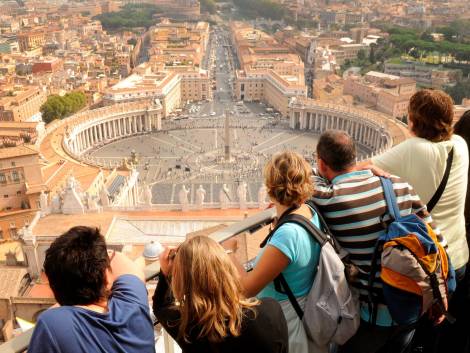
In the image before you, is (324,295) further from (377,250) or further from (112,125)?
(112,125)

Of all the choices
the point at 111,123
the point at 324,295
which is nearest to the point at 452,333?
the point at 324,295

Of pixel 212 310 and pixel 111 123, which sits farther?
pixel 111 123

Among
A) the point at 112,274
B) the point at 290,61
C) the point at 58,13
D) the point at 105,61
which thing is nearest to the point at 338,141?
the point at 112,274

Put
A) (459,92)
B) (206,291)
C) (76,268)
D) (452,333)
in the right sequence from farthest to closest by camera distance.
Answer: (459,92)
(452,333)
(206,291)
(76,268)

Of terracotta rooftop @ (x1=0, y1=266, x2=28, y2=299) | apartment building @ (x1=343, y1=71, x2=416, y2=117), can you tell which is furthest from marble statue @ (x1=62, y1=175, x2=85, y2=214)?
apartment building @ (x1=343, y1=71, x2=416, y2=117)

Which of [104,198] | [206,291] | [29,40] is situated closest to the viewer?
[206,291]

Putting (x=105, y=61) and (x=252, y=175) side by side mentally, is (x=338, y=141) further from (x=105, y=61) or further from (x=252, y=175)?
(x=105, y=61)

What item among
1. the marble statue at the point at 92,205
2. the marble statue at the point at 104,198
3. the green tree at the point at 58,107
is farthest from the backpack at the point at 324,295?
the green tree at the point at 58,107

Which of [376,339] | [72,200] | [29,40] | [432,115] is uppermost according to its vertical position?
[432,115]

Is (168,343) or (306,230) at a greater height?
(306,230)
